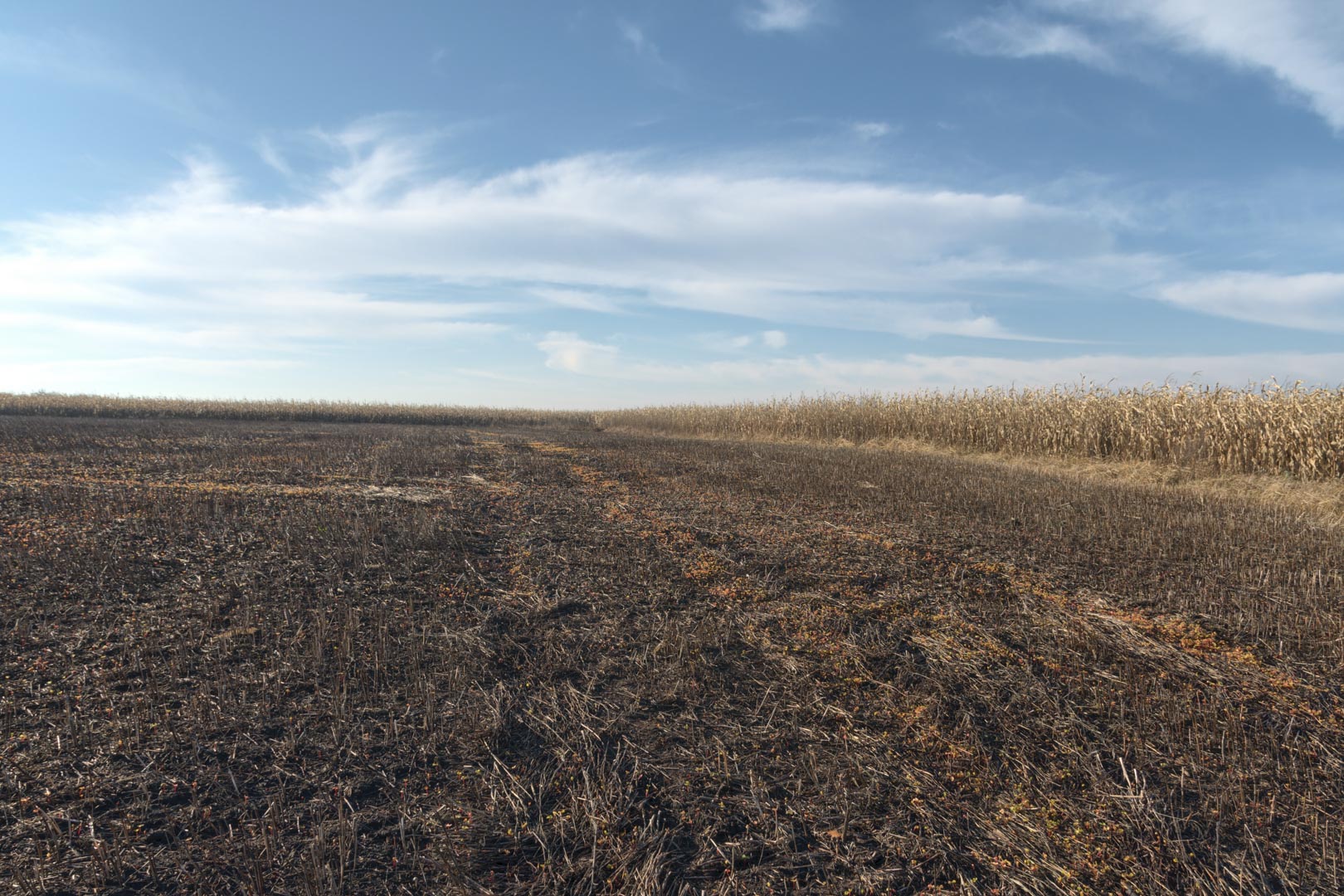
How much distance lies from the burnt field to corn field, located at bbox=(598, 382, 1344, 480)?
6592 mm

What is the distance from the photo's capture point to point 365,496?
749 cm

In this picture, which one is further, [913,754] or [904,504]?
[904,504]

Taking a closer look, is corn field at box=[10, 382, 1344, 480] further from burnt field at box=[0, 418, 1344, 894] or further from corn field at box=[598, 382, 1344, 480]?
burnt field at box=[0, 418, 1344, 894]

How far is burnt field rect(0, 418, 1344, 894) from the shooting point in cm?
223

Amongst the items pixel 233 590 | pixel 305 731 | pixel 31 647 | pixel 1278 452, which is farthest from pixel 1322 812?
pixel 1278 452

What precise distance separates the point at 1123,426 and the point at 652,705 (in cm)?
1479

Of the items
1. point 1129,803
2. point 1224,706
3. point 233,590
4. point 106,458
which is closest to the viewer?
point 1129,803

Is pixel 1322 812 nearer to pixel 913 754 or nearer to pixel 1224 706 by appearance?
pixel 1224 706

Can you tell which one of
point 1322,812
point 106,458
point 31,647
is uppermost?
point 106,458

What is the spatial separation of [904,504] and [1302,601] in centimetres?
376

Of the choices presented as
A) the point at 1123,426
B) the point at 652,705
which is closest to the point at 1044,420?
the point at 1123,426

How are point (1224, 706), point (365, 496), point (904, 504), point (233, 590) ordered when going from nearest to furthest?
1. point (1224, 706)
2. point (233, 590)
3. point (365, 496)
4. point (904, 504)

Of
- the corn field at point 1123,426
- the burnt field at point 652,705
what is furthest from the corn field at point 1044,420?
the burnt field at point 652,705

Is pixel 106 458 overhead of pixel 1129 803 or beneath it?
overhead
